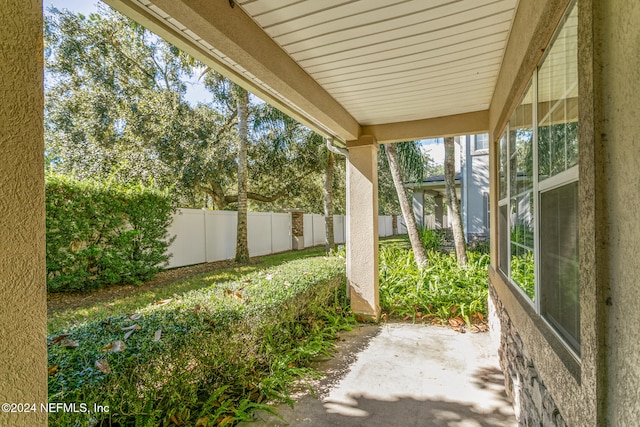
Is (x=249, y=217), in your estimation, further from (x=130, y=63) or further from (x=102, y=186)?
(x=130, y=63)

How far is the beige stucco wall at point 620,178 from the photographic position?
85 cm

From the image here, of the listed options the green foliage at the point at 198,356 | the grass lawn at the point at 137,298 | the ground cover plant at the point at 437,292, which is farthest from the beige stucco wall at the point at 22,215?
the ground cover plant at the point at 437,292

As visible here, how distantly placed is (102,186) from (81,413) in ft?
20.9

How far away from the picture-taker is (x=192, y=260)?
9.73 m

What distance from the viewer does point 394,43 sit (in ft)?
9.00

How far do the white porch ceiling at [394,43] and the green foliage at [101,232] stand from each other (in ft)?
17.9

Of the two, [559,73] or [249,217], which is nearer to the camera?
[559,73]

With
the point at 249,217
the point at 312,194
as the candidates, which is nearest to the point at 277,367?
the point at 249,217

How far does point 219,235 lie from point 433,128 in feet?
26.2

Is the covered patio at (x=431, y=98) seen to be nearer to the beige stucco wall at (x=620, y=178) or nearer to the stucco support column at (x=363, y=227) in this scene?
the beige stucco wall at (x=620, y=178)

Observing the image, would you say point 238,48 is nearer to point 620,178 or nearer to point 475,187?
point 620,178

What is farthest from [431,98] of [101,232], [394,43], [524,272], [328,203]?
[328,203]

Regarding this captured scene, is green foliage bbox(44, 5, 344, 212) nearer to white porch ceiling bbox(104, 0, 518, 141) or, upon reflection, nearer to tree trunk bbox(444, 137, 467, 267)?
tree trunk bbox(444, 137, 467, 267)

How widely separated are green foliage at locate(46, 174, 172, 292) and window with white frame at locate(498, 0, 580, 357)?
23.2 ft
